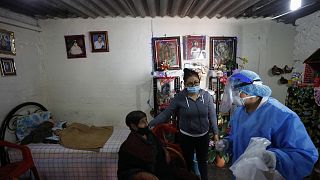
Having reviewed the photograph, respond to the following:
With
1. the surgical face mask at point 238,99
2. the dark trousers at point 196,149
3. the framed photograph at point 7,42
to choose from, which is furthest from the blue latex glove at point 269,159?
the framed photograph at point 7,42

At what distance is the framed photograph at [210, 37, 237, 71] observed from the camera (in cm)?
414

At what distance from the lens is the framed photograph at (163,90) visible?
402cm

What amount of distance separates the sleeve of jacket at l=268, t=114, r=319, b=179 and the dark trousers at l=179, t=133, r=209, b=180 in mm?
1328

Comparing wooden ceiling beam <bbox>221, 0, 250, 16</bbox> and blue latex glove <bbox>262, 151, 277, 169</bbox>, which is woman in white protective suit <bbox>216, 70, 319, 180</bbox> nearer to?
blue latex glove <bbox>262, 151, 277, 169</bbox>

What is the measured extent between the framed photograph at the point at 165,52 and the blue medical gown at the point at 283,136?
266cm

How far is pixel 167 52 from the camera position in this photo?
13.5 ft

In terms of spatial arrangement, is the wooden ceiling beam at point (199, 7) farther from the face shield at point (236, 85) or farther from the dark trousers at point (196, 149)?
the dark trousers at point (196, 149)

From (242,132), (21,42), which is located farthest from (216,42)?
(21,42)

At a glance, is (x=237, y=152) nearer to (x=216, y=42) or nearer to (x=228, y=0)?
(x=228, y=0)

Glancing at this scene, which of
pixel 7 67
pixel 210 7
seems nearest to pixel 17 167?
pixel 7 67

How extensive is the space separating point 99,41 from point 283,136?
3.65 meters

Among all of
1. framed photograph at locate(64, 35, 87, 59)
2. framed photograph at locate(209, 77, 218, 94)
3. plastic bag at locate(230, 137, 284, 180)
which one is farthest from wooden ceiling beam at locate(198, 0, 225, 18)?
plastic bag at locate(230, 137, 284, 180)

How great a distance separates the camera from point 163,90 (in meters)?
4.09

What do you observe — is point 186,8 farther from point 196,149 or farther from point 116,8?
point 196,149
